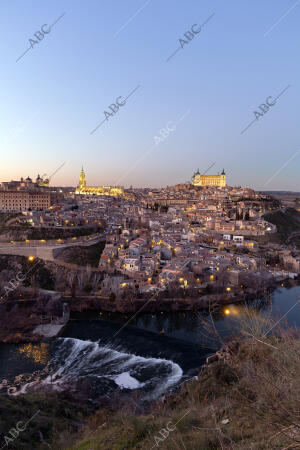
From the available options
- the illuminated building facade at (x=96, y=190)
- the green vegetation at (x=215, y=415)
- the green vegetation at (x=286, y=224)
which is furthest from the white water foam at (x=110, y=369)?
the illuminated building facade at (x=96, y=190)

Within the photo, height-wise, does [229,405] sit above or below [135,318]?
above

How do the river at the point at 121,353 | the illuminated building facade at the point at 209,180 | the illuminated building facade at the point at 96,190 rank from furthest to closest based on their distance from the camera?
the illuminated building facade at the point at 209,180 → the illuminated building facade at the point at 96,190 → the river at the point at 121,353

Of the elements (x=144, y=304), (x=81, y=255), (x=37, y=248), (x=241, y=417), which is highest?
(x=37, y=248)

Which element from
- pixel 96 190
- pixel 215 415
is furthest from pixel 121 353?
pixel 96 190

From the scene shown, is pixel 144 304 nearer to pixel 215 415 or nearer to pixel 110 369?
pixel 110 369

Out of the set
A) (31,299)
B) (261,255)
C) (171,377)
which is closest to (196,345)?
(171,377)

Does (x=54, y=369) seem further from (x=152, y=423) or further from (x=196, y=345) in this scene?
(x=152, y=423)

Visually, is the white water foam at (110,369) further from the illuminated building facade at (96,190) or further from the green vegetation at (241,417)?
the illuminated building facade at (96,190)

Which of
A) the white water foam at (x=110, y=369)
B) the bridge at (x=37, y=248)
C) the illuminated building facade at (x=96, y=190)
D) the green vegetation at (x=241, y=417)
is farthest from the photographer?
the illuminated building facade at (x=96, y=190)

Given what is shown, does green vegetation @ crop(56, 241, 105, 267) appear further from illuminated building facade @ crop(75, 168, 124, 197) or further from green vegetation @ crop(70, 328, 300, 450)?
illuminated building facade @ crop(75, 168, 124, 197)
